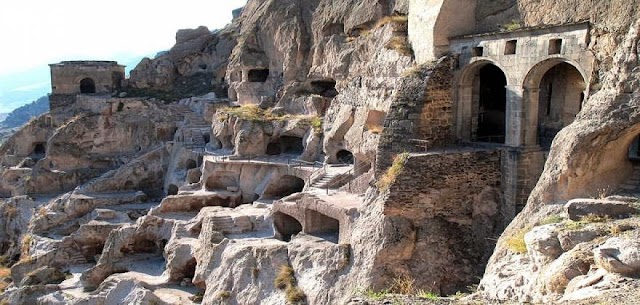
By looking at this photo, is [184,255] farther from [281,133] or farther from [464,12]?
[464,12]

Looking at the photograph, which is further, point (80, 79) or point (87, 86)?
point (87, 86)

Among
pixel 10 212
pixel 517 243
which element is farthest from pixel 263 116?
pixel 517 243

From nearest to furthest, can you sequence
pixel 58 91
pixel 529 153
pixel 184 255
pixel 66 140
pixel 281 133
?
pixel 529 153 < pixel 184 255 < pixel 281 133 < pixel 66 140 < pixel 58 91

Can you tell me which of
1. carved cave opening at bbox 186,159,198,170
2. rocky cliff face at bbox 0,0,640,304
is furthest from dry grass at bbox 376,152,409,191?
carved cave opening at bbox 186,159,198,170

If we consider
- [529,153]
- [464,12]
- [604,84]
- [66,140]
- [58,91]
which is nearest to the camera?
[604,84]

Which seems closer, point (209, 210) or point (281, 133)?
point (209, 210)

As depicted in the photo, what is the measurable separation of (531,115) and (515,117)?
408mm

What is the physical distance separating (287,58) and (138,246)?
46.2 feet

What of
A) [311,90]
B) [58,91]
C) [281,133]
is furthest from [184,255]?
[58,91]

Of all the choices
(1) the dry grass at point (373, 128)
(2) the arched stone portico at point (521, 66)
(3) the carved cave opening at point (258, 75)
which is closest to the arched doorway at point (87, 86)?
(3) the carved cave opening at point (258, 75)

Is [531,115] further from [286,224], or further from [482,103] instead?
[286,224]

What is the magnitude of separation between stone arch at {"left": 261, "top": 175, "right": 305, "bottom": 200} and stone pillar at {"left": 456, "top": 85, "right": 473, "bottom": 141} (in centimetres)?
1006

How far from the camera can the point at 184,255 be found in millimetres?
22203

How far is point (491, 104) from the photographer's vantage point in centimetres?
1953
